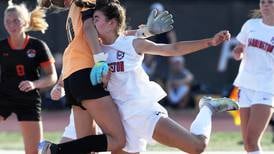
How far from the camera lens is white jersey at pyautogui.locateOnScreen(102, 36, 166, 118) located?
6.83m

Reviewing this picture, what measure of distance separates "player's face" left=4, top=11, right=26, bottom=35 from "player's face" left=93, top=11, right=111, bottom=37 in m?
1.75

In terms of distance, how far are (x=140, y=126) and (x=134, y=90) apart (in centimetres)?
31

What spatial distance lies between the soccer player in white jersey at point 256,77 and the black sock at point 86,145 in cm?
191

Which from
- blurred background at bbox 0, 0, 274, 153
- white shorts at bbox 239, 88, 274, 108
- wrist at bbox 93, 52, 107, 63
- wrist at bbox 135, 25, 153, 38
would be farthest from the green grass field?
wrist at bbox 93, 52, 107, 63

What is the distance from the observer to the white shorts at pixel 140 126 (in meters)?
6.81

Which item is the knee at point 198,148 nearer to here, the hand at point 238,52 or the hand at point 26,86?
the hand at point 238,52

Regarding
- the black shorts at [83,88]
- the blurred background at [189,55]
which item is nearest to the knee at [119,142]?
the black shorts at [83,88]

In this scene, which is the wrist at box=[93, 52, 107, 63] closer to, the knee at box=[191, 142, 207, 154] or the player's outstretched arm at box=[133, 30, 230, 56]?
the player's outstretched arm at box=[133, 30, 230, 56]

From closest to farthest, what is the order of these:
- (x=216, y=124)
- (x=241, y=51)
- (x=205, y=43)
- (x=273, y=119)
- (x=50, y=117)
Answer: (x=205, y=43)
(x=241, y=51)
(x=273, y=119)
(x=216, y=124)
(x=50, y=117)

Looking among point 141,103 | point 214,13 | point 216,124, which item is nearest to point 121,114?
point 141,103

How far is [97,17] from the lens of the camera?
22.4 ft

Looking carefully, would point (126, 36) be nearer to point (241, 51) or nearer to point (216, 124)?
point (241, 51)

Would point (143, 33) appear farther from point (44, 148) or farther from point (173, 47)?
point (44, 148)

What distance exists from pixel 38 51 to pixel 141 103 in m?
1.98
